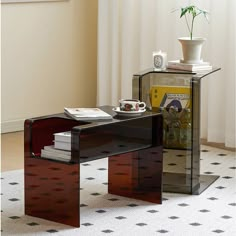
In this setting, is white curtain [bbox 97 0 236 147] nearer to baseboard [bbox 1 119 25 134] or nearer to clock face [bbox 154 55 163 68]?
baseboard [bbox 1 119 25 134]

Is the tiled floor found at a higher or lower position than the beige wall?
lower

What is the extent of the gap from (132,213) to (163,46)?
2205mm

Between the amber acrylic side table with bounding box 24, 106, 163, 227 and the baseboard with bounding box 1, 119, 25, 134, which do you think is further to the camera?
the baseboard with bounding box 1, 119, 25, 134

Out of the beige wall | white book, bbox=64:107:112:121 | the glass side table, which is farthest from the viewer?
the beige wall

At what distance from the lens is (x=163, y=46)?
6.04 m

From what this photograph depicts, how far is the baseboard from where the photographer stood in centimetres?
615

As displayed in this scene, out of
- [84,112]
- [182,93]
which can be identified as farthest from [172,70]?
[84,112]

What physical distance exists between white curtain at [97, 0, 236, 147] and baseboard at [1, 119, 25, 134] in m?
0.76

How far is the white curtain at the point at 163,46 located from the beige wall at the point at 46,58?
224 millimetres

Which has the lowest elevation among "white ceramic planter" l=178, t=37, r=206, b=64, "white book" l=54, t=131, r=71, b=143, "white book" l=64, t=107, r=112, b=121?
"white book" l=54, t=131, r=71, b=143

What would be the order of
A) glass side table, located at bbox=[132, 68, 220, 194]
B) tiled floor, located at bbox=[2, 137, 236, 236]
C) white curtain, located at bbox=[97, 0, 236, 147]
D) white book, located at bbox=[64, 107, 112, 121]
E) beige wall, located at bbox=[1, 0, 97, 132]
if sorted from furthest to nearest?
1. beige wall, located at bbox=[1, 0, 97, 132]
2. white curtain, located at bbox=[97, 0, 236, 147]
3. glass side table, located at bbox=[132, 68, 220, 194]
4. white book, located at bbox=[64, 107, 112, 121]
5. tiled floor, located at bbox=[2, 137, 236, 236]

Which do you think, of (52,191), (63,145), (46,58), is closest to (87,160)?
(63,145)

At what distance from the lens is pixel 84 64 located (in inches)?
262

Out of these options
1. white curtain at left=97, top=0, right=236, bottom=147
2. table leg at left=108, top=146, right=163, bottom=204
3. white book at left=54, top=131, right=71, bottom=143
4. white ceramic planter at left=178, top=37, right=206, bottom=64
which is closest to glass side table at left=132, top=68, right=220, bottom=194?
white ceramic planter at left=178, top=37, right=206, bottom=64
